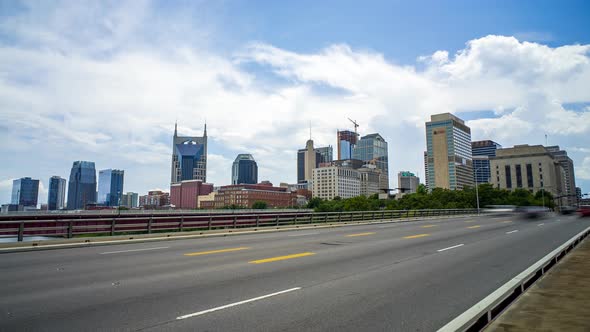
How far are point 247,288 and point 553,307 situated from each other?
5.48m

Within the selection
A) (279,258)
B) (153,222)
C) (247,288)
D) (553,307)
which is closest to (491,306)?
(553,307)

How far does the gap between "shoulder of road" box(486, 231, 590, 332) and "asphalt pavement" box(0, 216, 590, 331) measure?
775mm

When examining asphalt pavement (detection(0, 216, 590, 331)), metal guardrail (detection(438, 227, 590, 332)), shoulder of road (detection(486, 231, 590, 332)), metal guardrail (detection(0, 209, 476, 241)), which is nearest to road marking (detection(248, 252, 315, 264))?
asphalt pavement (detection(0, 216, 590, 331))


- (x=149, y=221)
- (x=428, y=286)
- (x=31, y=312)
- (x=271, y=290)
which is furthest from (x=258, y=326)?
(x=149, y=221)

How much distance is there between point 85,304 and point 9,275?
4.44m

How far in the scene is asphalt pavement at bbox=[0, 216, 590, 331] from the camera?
5758 mm

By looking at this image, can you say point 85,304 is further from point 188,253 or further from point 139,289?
point 188,253

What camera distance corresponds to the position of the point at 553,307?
635cm

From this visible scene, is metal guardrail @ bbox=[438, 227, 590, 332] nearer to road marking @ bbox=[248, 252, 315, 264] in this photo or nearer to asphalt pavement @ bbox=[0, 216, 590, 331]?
asphalt pavement @ bbox=[0, 216, 590, 331]

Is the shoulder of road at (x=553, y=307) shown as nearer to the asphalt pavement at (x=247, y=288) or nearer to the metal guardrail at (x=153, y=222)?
the asphalt pavement at (x=247, y=288)

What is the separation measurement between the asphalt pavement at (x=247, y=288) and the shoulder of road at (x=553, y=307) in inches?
30.5

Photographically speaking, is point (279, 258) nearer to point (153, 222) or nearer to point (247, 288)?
point (247, 288)

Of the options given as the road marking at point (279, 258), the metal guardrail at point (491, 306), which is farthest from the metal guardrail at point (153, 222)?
the metal guardrail at point (491, 306)

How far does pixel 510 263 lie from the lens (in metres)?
11.5
